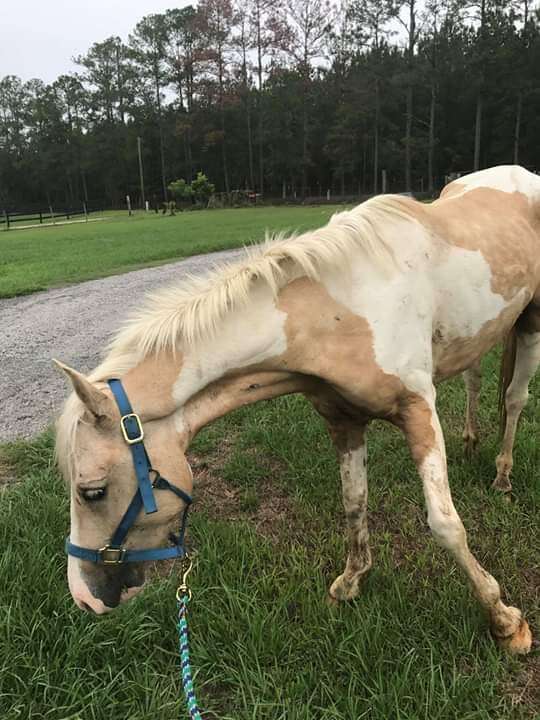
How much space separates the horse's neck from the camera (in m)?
1.93

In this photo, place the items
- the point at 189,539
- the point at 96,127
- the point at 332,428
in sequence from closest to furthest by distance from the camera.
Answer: the point at 332,428 < the point at 189,539 < the point at 96,127

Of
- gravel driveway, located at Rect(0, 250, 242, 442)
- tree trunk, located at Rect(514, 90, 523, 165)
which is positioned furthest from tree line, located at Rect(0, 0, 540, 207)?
gravel driveway, located at Rect(0, 250, 242, 442)

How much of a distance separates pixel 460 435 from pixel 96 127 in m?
81.1

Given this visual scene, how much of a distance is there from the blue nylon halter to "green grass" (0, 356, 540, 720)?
0.53 m

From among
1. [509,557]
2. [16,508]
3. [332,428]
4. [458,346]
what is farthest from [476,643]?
[16,508]

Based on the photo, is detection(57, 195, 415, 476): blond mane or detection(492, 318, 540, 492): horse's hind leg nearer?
detection(57, 195, 415, 476): blond mane

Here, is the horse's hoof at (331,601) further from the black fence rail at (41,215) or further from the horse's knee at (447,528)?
the black fence rail at (41,215)

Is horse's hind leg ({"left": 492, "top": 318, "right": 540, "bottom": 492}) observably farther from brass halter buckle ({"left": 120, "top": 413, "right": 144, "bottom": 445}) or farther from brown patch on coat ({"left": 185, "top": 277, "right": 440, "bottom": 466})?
brass halter buckle ({"left": 120, "top": 413, "right": 144, "bottom": 445})

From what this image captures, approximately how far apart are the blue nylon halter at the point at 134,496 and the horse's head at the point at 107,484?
0.02m

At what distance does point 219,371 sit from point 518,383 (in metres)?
2.38

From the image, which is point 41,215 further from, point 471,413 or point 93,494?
point 93,494

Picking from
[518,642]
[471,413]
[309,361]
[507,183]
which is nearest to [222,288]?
[309,361]

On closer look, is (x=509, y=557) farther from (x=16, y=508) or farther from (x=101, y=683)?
(x=16, y=508)

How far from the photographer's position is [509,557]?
277cm
